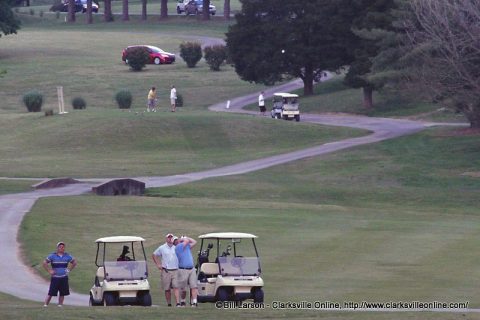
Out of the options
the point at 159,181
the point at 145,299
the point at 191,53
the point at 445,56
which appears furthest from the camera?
the point at 191,53

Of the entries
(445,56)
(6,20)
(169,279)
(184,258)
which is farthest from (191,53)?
(169,279)

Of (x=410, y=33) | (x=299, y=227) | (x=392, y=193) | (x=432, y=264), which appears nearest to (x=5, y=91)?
(x=410, y=33)

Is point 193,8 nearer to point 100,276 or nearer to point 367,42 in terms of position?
point 367,42

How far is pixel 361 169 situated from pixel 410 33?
10356 millimetres

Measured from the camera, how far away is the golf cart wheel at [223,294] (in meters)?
21.4

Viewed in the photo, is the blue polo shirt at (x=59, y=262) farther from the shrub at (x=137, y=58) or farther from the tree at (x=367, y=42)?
the shrub at (x=137, y=58)

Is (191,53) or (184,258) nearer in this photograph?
(184,258)

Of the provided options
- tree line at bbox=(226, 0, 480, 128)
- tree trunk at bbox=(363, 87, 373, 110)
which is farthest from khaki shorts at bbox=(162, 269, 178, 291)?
tree trunk at bbox=(363, 87, 373, 110)

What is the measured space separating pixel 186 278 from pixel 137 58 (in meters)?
74.9

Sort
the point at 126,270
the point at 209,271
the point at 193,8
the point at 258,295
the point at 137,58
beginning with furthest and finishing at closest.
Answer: the point at 193,8 → the point at 137,58 → the point at 209,271 → the point at 126,270 → the point at 258,295

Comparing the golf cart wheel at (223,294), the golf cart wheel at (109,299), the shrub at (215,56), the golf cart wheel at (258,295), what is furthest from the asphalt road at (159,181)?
the shrub at (215,56)

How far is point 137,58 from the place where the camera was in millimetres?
95312

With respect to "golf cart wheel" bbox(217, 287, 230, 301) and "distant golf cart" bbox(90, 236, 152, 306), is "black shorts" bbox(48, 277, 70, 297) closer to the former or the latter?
"distant golf cart" bbox(90, 236, 152, 306)

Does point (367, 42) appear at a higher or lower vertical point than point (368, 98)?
higher
